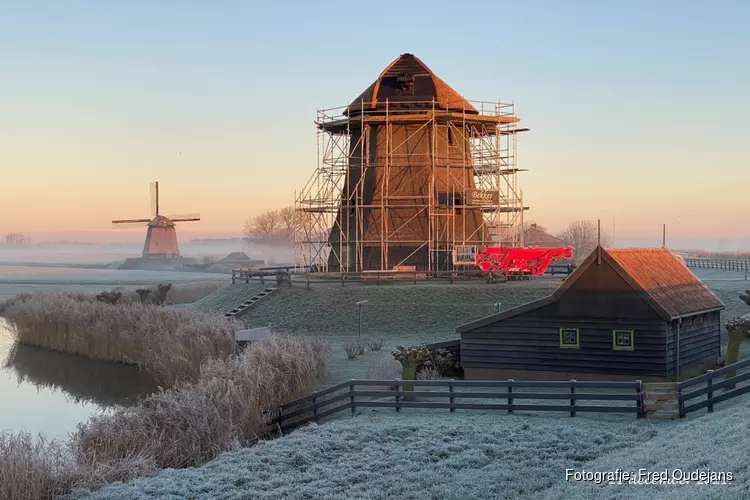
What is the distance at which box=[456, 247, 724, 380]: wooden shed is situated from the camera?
20.4 meters

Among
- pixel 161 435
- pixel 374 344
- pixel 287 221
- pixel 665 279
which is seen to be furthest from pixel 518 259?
pixel 287 221

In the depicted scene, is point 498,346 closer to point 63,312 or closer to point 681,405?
point 681,405

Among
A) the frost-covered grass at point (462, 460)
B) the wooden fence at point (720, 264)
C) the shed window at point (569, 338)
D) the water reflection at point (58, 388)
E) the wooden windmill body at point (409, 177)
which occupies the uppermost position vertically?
the wooden windmill body at point (409, 177)

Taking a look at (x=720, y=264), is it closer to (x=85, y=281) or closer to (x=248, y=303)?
(x=248, y=303)

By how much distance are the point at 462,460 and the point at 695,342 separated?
36.8 ft

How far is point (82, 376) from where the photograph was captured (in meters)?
30.2

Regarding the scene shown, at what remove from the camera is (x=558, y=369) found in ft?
69.2

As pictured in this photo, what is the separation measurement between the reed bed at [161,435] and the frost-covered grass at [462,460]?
2.58ft

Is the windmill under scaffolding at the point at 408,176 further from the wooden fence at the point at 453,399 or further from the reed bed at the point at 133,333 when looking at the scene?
the wooden fence at the point at 453,399

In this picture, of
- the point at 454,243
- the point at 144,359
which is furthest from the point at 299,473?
the point at 454,243

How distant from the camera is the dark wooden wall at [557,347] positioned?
20359 mm

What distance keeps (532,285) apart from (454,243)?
7777mm

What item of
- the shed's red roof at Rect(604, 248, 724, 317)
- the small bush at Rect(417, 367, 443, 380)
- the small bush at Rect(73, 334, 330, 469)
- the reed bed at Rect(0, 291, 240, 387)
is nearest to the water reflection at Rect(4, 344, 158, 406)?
the reed bed at Rect(0, 291, 240, 387)

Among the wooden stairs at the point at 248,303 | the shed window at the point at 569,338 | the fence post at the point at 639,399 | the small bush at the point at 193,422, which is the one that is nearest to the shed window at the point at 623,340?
the shed window at the point at 569,338
